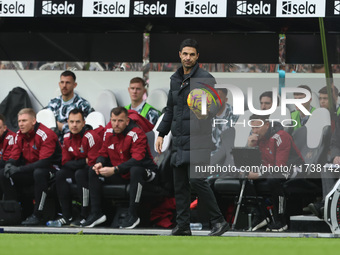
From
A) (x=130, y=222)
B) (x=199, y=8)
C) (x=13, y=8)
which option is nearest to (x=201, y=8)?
(x=199, y=8)

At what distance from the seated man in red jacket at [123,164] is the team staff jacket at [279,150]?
1.37m

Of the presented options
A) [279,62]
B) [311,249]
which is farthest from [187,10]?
[311,249]

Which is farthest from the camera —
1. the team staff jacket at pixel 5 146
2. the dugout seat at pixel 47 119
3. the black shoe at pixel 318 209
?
the dugout seat at pixel 47 119

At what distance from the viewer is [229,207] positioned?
32.5ft

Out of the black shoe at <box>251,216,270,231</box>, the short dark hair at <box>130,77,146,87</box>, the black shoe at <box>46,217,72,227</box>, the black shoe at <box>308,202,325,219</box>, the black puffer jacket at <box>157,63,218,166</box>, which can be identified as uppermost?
the short dark hair at <box>130,77,146,87</box>

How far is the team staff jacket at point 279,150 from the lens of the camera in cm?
948

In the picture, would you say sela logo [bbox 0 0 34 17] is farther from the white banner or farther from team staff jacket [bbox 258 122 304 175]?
team staff jacket [bbox 258 122 304 175]

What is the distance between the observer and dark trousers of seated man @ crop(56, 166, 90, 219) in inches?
391

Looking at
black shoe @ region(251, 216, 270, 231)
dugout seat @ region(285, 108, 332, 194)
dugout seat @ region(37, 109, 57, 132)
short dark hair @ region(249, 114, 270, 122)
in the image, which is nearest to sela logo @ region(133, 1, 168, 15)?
short dark hair @ region(249, 114, 270, 122)

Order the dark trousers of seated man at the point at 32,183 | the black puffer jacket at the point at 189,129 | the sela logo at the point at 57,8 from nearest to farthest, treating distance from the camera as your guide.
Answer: the black puffer jacket at the point at 189,129, the sela logo at the point at 57,8, the dark trousers of seated man at the point at 32,183

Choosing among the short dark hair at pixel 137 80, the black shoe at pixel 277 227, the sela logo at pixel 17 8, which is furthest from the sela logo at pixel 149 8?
the black shoe at pixel 277 227

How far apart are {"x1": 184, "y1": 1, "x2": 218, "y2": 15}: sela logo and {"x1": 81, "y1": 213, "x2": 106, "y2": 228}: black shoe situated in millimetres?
2627

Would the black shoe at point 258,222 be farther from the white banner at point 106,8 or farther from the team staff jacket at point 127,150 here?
the white banner at point 106,8

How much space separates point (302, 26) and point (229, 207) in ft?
8.31
